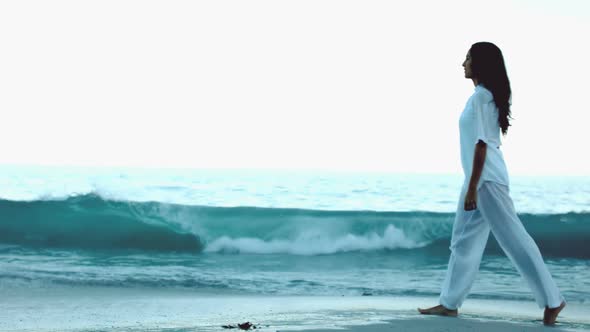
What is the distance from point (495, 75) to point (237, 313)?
2.02 m

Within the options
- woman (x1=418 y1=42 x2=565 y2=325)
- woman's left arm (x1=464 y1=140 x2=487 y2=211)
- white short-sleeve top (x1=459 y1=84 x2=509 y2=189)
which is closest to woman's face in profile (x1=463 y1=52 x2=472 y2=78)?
woman (x1=418 y1=42 x2=565 y2=325)

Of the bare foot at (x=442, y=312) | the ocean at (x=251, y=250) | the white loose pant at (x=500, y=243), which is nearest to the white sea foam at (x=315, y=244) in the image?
the ocean at (x=251, y=250)

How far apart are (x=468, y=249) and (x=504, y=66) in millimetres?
1037

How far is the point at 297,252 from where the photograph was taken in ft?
35.3

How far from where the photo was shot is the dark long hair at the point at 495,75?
397cm

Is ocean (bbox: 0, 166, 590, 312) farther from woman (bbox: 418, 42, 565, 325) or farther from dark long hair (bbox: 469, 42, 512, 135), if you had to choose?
dark long hair (bbox: 469, 42, 512, 135)

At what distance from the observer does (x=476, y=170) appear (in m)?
3.87

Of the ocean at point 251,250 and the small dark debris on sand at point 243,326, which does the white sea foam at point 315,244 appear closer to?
the ocean at point 251,250

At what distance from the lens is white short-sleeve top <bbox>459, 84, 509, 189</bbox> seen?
3.89 metres

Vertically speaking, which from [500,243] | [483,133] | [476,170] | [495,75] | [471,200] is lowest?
[500,243]

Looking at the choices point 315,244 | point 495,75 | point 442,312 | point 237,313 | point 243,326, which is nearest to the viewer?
point 243,326

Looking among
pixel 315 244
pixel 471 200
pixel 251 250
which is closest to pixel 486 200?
pixel 471 200

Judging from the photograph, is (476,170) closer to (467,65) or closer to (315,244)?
(467,65)

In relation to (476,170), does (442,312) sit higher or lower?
lower
